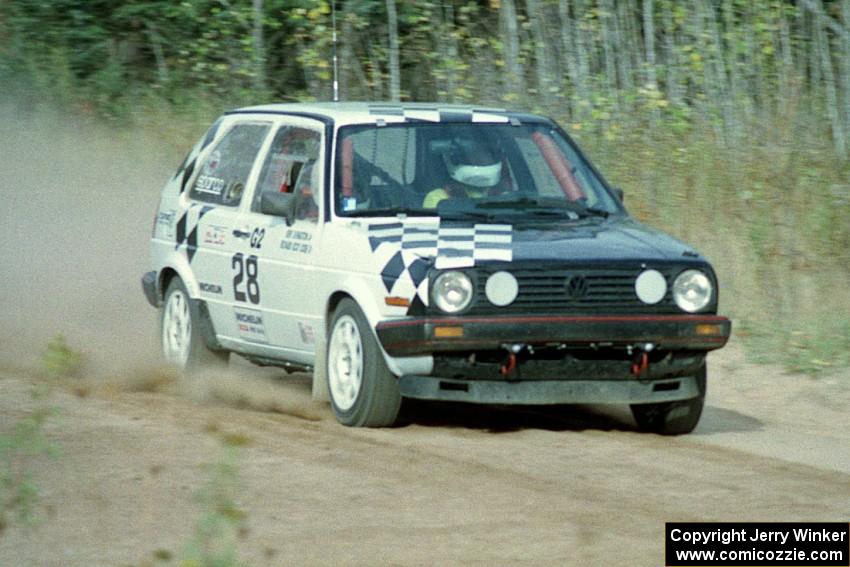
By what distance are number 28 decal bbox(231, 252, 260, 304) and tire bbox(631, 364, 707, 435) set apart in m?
2.28

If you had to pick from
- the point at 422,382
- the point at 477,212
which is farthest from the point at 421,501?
the point at 477,212

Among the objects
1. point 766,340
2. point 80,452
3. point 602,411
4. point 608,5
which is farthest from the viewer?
point 608,5

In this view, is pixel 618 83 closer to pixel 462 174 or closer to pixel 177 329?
pixel 177 329

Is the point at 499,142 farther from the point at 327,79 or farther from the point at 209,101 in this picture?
the point at 209,101

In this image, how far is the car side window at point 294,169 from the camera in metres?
9.34

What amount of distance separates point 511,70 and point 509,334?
7957 mm

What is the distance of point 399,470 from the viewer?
7418 millimetres

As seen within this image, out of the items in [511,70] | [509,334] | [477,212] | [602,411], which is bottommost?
[602,411]

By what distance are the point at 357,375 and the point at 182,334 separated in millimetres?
2299

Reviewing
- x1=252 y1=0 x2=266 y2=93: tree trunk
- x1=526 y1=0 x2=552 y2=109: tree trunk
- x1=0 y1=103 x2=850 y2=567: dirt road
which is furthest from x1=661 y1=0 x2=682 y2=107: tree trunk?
x1=252 y1=0 x2=266 y2=93: tree trunk

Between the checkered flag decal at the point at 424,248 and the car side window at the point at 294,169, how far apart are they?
2.31ft

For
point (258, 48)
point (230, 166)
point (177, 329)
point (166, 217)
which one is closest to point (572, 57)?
point (258, 48)

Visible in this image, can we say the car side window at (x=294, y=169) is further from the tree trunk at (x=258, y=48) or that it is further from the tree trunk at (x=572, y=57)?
the tree trunk at (x=258, y=48)

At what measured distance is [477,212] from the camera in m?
8.96
